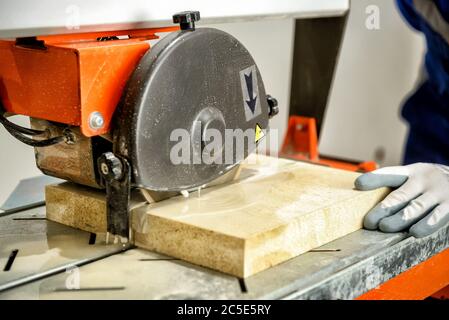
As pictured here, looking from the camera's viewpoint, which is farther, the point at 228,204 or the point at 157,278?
the point at 228,204

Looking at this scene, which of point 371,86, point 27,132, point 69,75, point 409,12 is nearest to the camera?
point 69,75

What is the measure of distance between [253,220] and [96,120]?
1.05 feet

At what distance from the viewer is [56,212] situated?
1.34 meters

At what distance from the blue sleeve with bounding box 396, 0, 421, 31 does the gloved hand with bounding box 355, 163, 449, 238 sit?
1063mm

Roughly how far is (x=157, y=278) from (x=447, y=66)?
5.40 feet

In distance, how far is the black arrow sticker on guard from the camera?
4.16 feet

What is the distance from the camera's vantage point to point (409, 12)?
7.61ft

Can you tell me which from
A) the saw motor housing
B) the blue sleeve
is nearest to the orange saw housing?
the saw motor housing

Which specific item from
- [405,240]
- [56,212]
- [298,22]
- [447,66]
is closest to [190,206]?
[56,212]

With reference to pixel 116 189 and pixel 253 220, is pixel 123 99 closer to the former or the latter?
pixel 116 189

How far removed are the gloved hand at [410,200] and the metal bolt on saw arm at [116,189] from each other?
477mm

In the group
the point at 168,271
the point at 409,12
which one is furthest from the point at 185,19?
the point at 409,12

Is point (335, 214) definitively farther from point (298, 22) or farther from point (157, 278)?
point (298, 22)
